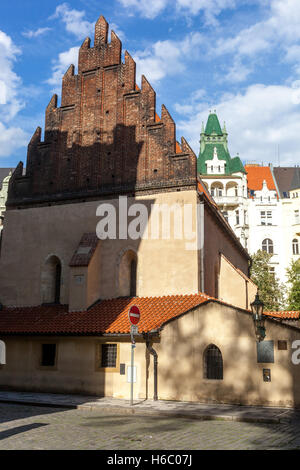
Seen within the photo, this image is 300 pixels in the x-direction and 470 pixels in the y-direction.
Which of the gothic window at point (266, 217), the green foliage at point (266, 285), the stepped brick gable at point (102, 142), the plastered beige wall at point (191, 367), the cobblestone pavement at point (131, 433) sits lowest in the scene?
the cobblestone pavement at point (131, 433)

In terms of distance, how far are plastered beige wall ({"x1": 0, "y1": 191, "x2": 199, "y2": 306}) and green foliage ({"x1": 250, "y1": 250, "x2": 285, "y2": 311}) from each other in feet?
86.7

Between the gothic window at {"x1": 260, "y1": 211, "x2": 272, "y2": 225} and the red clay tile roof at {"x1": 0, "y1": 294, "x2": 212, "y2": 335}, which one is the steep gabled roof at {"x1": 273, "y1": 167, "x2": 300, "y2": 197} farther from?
the red clay tile roof at {"x1": 0, "y1": 294, "x2": 212, "y2": 335}

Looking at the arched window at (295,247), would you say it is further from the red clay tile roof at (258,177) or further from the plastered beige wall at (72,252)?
the plastered beige wall at (72,252)

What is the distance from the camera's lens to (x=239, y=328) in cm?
1457

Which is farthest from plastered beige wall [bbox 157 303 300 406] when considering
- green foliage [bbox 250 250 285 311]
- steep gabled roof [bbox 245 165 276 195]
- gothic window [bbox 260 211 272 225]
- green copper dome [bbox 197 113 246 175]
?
steep gabled roof [bbox 245 165 276 195]

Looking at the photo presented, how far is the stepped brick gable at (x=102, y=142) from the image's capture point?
2012 cm

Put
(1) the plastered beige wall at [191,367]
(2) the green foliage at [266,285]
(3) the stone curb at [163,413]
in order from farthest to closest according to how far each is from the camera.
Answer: (2) the green foliage at [266,285] → (1) the plastered beige wall at [191,367] → (3) the stone curb at [163,413]

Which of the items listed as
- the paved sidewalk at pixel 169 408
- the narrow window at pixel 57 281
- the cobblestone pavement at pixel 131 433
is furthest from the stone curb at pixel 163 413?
the narrow window at pixel 57 281

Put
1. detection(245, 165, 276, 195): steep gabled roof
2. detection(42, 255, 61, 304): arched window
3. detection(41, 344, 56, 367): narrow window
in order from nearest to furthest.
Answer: detection(41, 344, 56, 367): narrow window → detection(42, 255, 61, 304): arched window → detection(245, 165, 276, 195): steep gabled roof

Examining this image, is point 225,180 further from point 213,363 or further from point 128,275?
point 213,363

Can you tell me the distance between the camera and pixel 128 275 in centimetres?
2006

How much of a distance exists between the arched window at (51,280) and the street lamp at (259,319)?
33.9 feet

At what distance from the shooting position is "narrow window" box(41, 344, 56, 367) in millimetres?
17844

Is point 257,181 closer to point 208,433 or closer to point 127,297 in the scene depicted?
point 127,297
